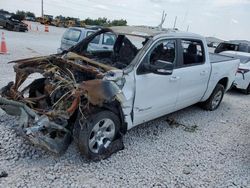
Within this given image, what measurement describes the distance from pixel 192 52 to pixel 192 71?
50 cm

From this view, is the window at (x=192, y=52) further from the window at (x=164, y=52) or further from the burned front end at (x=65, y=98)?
the burned front end at (x=65, y=98)

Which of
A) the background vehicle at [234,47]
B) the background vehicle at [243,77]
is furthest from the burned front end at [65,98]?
the background vehicle at [234,47]

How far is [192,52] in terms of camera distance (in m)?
5.45

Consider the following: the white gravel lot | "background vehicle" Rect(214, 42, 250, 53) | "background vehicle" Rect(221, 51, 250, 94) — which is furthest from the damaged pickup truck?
"background vehicle" Rect(214, 42, 250, 53)

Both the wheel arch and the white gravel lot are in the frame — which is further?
the wheel arch

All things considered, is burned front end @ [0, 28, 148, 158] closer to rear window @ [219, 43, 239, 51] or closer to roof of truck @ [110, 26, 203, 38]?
roof of truck @ [110, 26, 203, 38]

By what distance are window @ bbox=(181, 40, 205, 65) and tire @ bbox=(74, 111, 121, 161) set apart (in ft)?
6.80

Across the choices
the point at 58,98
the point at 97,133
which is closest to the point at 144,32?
the point at 58,98

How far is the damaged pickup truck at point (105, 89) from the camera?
347cm

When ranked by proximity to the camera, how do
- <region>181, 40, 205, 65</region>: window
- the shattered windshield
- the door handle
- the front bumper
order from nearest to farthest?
the front bumper < the shattered windshield < the door handle < <region>181, 40, 205, 65</region>: window

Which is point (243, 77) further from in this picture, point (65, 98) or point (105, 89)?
point (65, 98)

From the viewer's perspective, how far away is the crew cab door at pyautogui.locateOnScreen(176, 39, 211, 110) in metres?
4.99

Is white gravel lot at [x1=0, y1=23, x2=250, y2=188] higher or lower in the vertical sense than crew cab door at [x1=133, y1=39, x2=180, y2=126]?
lower

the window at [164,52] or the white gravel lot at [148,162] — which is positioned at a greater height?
the window at [164,52]
